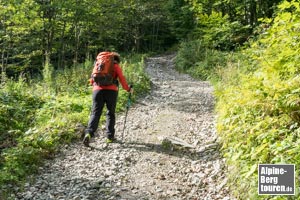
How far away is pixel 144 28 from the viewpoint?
3556 cm

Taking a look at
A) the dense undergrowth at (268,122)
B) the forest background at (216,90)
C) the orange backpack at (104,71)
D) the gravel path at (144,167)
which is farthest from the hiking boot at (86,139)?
the dense undergrowth at (268,122)

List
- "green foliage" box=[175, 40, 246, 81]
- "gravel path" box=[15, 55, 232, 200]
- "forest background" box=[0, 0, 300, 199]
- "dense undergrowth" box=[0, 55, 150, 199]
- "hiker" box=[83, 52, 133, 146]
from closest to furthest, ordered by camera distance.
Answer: "forest background" box=[0, 0, 300, 199], "gravel path" box=[15, 55, 232, 200], "dense undergrowth" box=[0, 55, 150, 199], "hiker" box=[83, 52, 133, 146], "green foliage" box=[175, 40, 246, 81]

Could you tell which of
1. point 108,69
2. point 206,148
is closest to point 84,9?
point 108,69

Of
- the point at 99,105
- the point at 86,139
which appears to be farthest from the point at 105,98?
the point at 86,139

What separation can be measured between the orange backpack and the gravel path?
136 cm

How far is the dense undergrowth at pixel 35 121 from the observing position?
5355mm

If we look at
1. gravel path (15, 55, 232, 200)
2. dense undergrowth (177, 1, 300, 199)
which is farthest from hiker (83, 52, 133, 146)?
dense undergrowth (177, 1, 300, 199)

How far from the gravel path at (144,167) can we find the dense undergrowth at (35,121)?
0.29 metres

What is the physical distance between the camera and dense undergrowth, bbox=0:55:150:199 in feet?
17.6

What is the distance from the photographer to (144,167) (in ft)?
18.4

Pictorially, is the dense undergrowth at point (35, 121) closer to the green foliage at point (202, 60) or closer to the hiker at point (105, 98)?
the hiker at point (105, 98)

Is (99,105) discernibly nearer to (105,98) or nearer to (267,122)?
(105,98)

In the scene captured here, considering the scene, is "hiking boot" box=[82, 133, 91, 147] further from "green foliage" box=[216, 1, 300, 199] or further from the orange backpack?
"green foliage" box=[216, 1, 300, 199]

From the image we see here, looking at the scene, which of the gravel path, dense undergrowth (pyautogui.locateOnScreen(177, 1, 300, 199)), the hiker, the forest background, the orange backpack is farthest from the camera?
the hiker
